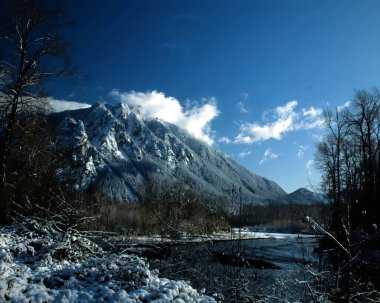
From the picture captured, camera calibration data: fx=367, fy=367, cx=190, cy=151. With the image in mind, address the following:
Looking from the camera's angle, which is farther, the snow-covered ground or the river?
the river

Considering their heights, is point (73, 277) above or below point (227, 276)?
above

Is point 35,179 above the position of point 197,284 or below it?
above

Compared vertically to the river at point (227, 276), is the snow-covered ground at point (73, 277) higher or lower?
higher

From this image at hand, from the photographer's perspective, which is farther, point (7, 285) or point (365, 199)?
point (365, 199)

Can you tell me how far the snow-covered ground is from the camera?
764cm

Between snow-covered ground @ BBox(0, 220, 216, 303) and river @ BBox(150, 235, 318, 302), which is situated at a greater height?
snow-covered ground @ BBox(0, 220, 216, 303)

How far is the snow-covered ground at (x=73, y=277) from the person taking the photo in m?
7.64

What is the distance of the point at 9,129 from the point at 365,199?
25963 mm

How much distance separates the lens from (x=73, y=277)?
8883 mm

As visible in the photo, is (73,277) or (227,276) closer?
(73,277)

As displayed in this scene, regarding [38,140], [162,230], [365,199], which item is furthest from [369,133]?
[38,140]

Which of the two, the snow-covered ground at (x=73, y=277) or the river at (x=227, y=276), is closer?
Result: the snow-covered ground at (x=73, y=277)

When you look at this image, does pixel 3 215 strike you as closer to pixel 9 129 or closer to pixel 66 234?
pixel 9 129

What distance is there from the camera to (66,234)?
11875mm
